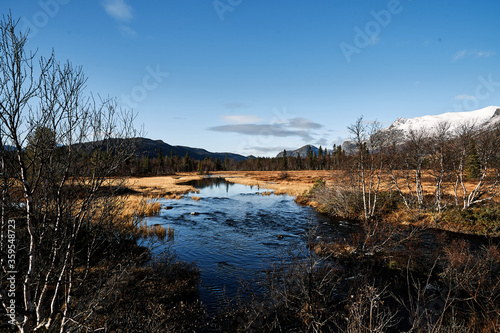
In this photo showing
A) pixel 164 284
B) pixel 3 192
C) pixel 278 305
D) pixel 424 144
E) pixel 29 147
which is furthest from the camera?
pixel 424 144

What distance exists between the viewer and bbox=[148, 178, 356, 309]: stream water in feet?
37.7

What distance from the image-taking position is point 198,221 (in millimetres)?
22812

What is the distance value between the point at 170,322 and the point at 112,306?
206cm

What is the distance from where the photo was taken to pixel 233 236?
18.3 m

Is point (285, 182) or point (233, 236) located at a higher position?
point (285, 182)

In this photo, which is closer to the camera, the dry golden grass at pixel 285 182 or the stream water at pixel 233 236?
the stream water at pixel 233 236

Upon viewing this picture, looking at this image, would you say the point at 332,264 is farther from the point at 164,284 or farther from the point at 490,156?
the point at 490,156

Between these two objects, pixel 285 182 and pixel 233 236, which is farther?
pixel 285 182

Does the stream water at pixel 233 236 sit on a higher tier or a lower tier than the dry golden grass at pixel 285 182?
lower

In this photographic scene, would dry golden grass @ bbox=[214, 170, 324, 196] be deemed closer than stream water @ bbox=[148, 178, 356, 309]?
No

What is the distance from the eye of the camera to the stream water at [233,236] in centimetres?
1148

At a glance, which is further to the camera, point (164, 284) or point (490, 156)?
point (490, 156)

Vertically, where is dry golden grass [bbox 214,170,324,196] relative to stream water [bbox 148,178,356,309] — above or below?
above

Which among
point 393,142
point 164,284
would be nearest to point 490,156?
point 393,142
